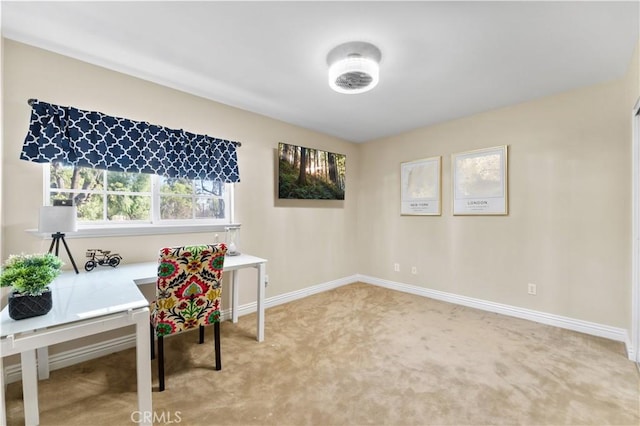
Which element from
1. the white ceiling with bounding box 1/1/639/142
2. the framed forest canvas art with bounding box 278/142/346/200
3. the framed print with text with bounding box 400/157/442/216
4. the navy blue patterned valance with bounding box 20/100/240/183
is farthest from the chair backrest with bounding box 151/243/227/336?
the framed print with text with bounding box 400/157/442/216

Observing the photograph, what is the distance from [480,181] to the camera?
3.44m

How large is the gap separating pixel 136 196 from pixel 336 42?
7.26ft

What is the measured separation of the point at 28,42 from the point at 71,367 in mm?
2468

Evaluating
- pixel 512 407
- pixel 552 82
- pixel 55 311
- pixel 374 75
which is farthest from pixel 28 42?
pixel 552 82

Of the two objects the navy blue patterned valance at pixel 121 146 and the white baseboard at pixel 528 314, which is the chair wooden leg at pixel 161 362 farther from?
the white baseboard at pixel 528 314

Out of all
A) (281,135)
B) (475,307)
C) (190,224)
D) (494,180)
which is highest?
(281,135)

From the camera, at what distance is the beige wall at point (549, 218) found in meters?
2.61

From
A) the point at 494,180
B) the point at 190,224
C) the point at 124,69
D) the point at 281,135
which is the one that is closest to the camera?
the point at 124,69

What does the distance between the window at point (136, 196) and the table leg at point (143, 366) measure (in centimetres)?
142

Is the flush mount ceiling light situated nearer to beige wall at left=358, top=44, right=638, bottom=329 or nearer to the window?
the window

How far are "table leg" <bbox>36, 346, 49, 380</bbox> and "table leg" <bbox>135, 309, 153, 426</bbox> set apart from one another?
1156 mm

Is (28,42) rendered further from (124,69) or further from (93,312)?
(93,312)

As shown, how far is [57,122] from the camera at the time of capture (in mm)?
2119

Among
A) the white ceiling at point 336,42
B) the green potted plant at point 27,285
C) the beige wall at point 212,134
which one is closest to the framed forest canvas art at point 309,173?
the beige wall at point 212,134
